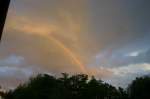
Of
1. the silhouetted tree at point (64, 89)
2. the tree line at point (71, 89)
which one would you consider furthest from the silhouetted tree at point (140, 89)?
the silhouetted tree at point (64, 89)

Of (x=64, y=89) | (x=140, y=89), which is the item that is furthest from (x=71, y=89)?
(x=140, y=89)

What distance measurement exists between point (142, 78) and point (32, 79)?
3310 cm

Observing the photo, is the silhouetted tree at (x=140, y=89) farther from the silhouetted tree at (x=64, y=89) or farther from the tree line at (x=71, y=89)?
the silhouetted tree at (x=64, y=89)

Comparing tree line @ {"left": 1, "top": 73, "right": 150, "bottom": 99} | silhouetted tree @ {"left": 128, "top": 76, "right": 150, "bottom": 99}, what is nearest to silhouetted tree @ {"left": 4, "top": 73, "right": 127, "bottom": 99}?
tree line @ {"left": 1, "top": 73, "right": 150, "bottom": 99}

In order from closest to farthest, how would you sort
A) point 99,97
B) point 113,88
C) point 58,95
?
1. point 58,95
2. point 99,97
3. point 113,88

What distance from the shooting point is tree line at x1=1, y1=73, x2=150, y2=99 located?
97625 millimetres

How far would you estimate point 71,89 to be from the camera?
355ft

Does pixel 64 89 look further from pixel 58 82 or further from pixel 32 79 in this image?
pixel 32 79

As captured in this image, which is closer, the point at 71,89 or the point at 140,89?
the point at 140,89

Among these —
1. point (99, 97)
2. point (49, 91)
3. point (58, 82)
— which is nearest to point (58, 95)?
point (49, 91)

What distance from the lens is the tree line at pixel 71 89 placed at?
9762 centimetres

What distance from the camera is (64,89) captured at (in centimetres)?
10219

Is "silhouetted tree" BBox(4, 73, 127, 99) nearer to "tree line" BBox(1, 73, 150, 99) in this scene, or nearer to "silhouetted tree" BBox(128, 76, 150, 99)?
"tree line" BBox(1, 73, 150, 99)

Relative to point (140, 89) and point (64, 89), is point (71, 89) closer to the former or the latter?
point (64, 89)
